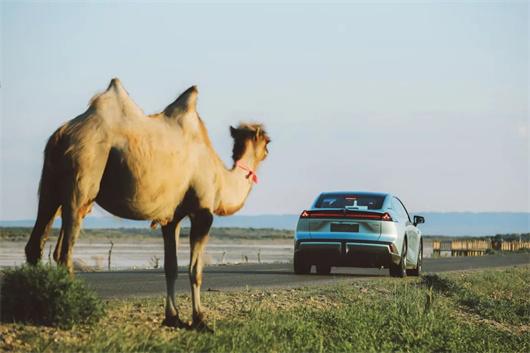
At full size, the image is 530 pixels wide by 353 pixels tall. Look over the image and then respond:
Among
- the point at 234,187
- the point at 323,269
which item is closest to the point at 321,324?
the point at 234,187

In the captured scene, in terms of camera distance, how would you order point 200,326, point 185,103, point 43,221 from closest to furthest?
point 43,221 → point 185,103 → point 200,326

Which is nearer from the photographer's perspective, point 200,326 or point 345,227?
point 200,326

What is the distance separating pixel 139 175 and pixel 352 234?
13076 millimetres

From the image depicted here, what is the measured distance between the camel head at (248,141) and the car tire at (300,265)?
11345 mm

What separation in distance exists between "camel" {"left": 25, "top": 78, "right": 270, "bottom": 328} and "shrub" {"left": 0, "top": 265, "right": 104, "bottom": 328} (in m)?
0.18

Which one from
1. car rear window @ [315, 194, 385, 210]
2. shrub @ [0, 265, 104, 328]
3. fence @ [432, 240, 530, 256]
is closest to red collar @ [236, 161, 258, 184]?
shrub @ [0, 265, 104, 328]

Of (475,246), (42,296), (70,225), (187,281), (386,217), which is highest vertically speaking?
(70,225)

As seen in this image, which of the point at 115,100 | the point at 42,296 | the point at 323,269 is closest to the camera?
the point at 42,296

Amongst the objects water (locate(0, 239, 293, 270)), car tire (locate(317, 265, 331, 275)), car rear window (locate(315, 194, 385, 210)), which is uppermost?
car rear window (locate(315, 194, 385, 210))

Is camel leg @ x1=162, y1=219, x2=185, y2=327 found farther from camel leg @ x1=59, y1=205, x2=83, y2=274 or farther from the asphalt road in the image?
the asphalt road

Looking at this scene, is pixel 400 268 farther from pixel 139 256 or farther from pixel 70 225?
pixel 139 256

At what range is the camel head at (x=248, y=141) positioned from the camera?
13703 millimetres

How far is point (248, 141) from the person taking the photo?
13734 mm

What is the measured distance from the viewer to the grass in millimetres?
11773
